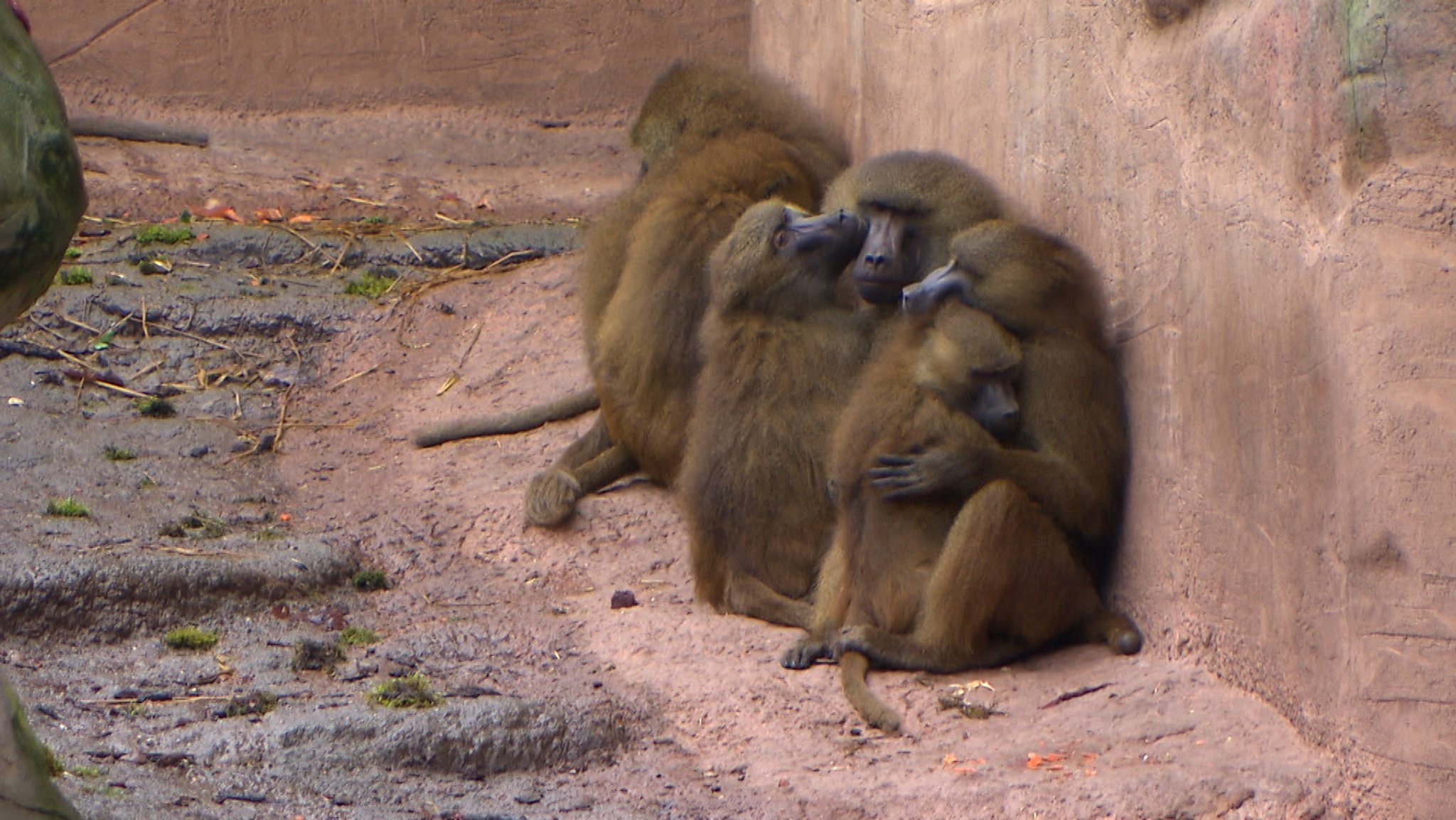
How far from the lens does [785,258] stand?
4.42 metres

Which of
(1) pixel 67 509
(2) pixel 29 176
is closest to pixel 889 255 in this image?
(1) pixel 67 509

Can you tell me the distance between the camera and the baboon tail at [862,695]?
365 cm

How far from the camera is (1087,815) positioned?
3100 millimetres

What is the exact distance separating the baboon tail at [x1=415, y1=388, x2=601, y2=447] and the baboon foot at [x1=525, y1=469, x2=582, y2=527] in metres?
0.70

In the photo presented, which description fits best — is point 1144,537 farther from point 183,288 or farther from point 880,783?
point 183,288

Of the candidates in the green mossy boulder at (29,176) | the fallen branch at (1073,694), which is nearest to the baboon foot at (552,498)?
the fallen branch at (1073,694)

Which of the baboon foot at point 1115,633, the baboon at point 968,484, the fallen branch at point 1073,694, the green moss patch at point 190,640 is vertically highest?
the baboon at point 968,484

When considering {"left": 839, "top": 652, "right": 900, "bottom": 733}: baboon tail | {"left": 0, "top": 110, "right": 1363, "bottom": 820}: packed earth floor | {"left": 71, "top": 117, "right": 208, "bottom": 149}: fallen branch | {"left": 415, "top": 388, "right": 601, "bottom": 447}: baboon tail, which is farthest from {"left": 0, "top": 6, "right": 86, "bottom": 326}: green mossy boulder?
{"left": 71, "top": 117, "right": 208, "bottom": 149}: fallen branch

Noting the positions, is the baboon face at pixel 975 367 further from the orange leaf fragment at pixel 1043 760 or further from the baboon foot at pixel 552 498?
the baboon foot at pixel 552 498

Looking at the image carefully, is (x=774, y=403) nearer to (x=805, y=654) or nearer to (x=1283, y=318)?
(x=805, y=654)

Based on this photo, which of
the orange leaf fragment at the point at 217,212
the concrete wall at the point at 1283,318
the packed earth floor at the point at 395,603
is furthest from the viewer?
the orange leaf fragment at the point at 217,212

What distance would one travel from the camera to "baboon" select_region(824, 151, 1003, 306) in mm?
4270

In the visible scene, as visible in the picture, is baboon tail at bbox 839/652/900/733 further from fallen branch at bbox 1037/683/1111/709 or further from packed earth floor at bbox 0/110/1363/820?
fallen branch at bbox 1037/683/1111/709

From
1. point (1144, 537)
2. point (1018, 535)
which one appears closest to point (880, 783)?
point (1018, 535)
